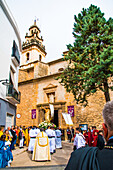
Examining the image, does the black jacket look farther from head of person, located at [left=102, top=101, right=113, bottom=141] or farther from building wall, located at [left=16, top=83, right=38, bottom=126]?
building wall, located at [left=16, top=83, right=38, bottom=126]

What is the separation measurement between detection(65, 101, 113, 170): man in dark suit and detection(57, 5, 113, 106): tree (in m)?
8.11

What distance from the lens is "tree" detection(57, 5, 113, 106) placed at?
29.7 feet

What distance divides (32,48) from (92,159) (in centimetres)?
3151

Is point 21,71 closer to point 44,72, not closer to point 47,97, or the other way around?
point 44,72

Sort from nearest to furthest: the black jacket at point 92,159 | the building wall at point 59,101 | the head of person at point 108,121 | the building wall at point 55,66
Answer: the black jacket at point 92,159 → the head of person at point 108,121 → the building wall at point 59,101 → the building wall at point 55,66

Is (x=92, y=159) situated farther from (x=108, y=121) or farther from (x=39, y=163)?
(x=39, y=163)

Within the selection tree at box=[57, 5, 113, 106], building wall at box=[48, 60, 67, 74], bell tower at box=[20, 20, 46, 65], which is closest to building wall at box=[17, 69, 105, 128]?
building wall at box=[48, 60, 67, 74]

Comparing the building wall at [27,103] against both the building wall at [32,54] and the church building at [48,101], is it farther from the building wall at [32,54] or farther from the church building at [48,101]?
the building wall at [32,54]

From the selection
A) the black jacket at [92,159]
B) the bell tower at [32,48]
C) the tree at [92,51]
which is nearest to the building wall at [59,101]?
the tree at [92,51]

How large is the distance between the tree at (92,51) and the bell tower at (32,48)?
19585 millimetres

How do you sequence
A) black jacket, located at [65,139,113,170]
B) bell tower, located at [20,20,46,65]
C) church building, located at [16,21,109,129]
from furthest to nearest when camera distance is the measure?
bell tower, located at [20,20,46,65] < church building, located at [16,21,109,129] < black jacket, located at [65,139,113,170]

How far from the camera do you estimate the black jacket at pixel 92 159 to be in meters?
→ 1.01

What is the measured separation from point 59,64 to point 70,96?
8252 millimetres

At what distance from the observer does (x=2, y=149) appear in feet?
16.8
